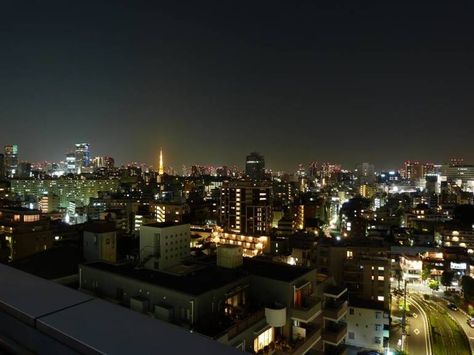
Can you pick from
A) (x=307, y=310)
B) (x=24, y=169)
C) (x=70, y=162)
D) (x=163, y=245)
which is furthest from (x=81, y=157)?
(x=307, y=310)

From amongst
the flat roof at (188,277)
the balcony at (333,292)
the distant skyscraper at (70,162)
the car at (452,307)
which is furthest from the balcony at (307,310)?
the distant skyscraper at (70,162)

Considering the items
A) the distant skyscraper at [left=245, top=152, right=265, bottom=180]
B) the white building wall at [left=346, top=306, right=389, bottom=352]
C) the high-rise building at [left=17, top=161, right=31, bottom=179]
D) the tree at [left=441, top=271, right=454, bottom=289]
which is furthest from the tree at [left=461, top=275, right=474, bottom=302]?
the high-rise building at [left=17, top=161, right=31, bottom=179]

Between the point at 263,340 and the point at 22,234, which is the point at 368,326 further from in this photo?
the point at 22,234

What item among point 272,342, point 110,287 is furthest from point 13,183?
point 272,342

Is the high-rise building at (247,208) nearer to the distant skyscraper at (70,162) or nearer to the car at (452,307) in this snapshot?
the car at (452,307)

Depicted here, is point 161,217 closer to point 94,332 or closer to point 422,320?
point 422,320
